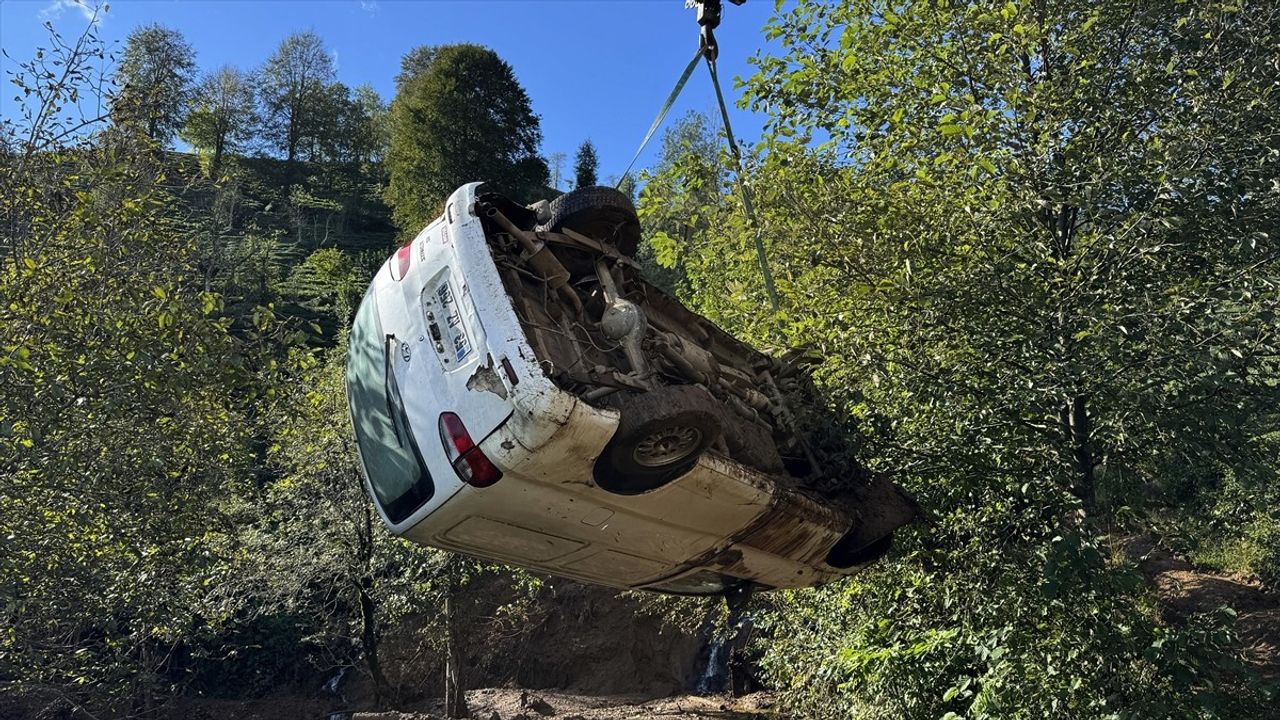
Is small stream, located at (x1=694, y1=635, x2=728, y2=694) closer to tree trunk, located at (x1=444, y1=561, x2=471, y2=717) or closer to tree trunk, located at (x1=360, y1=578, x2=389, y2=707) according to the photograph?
tree trunk, located at (x1=444, y1=561, x2=471, y2=717)

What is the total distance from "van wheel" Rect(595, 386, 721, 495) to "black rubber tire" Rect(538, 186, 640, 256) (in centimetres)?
128

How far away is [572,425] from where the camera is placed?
3205 millimetres

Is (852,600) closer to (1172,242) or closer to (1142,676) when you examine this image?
(1142,676)

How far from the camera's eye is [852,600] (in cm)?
595

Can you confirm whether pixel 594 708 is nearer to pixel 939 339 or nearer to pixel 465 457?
pixel 939 339

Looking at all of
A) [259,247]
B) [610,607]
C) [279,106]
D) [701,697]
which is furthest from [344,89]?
[701,697]

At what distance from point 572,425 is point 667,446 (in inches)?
23.4

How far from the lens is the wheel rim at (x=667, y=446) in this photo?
354cm

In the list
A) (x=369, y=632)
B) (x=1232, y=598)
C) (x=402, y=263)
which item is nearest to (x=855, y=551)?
(x=402, y=263)

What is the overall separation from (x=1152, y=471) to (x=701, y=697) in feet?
24.2

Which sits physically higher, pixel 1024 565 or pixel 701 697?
pixel 1024 565

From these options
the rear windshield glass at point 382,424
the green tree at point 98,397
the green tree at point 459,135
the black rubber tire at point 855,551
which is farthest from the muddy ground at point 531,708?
the green tree at point 459,135

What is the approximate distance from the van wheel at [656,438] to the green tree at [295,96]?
52995 mm

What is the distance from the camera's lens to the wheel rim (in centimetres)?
354
